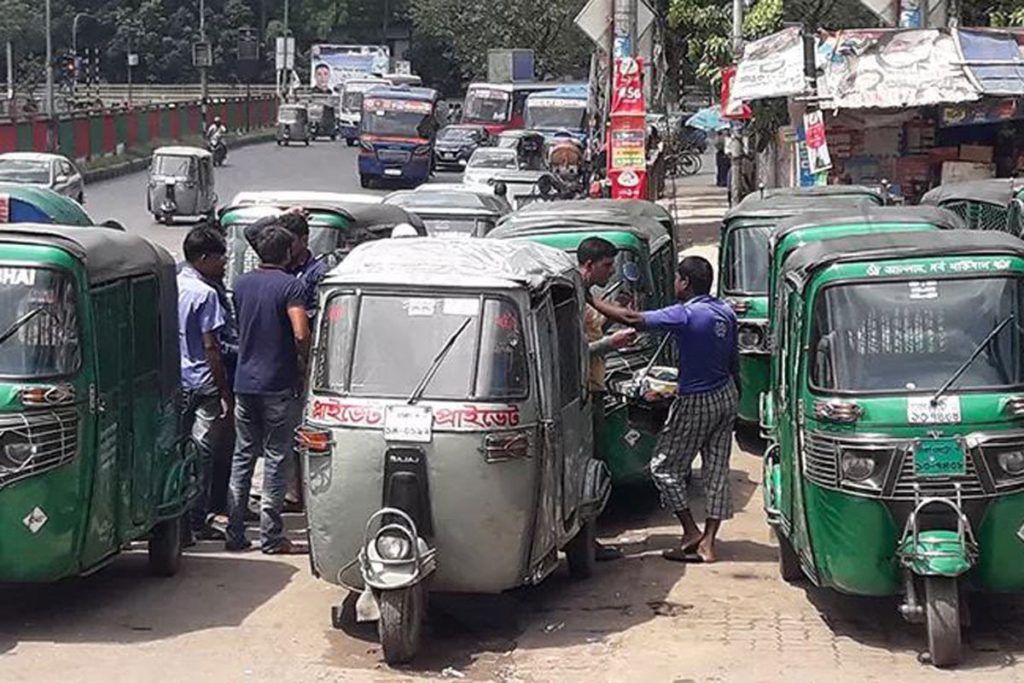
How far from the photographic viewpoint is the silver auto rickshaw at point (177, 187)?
130 feet

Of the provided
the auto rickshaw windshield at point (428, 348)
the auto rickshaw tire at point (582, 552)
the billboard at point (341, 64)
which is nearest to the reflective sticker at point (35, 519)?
the auto rickshaw windshield at point (428, 348)

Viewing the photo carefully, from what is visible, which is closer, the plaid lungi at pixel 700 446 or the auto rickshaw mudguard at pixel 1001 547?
the auto rickshaw mudguard at pixel 1001 547

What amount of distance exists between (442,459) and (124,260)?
7.46 feet

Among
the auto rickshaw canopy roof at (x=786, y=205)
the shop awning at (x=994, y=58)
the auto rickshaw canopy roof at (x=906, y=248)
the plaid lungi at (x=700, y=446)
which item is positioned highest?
the shop awning at (x=994, y=58)

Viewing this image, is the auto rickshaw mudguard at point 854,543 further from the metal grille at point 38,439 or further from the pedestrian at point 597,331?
the metal grille at point 38,439

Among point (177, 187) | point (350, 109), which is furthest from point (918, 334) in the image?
point (350, 109)

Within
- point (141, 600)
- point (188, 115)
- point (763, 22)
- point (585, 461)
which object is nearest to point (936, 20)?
point (763, 22)

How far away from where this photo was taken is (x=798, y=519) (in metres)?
8.98

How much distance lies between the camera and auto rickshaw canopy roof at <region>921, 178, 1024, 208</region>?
15930 millimetres

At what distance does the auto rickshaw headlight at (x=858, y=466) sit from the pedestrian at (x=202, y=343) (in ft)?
13.6

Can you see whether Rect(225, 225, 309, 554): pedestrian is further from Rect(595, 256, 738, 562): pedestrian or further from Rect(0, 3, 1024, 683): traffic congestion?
Rect(595, 256, 738, 562): pedestrian

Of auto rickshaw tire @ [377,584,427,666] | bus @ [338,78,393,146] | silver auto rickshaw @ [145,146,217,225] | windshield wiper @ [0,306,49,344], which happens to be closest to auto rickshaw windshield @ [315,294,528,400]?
auto rickshaw tire @ [377,584,427,666]

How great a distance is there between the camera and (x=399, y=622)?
27.5 ft

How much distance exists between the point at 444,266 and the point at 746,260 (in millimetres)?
6411
